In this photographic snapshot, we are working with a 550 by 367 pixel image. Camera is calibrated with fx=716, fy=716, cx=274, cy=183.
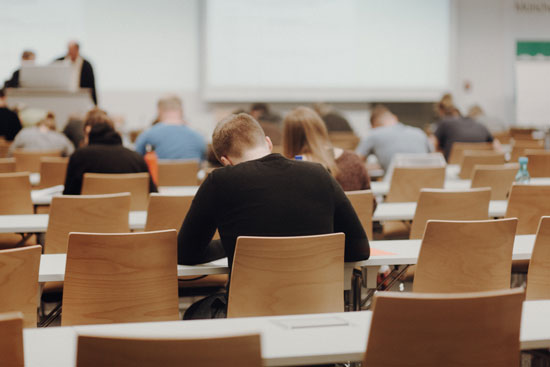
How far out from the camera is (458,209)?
3.67m

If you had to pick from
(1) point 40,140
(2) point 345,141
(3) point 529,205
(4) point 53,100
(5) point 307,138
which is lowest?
(3) point 529,205

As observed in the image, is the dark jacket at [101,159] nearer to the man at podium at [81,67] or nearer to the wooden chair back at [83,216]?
the wooden chair back at [83,216]

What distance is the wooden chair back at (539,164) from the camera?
5859mm

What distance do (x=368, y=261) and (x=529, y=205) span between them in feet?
4.66

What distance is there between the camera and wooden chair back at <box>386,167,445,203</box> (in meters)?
4.78

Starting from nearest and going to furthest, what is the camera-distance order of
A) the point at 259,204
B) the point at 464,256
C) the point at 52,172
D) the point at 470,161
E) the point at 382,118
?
1. the point at 259,204
2. the point at 464,256
3. the point at 52,172
4. the point at 470,161
5. the point at 382,118

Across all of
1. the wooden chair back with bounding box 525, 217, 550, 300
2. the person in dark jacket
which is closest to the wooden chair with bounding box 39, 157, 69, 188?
the person in dark jacket

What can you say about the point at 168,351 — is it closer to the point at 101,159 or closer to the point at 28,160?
the point at 101,159

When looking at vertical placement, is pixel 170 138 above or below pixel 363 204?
above

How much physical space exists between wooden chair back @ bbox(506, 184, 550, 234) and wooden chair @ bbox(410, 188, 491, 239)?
14cm

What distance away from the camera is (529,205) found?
3.69 metres

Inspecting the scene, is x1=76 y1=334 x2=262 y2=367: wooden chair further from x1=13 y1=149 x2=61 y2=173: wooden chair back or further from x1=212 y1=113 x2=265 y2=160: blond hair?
x1=13 y1=149 x2=61 y2=173: wooden chair back

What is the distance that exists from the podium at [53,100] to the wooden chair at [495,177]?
5.24m

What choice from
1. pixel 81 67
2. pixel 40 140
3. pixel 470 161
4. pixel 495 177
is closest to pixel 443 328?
pixel 495 177
